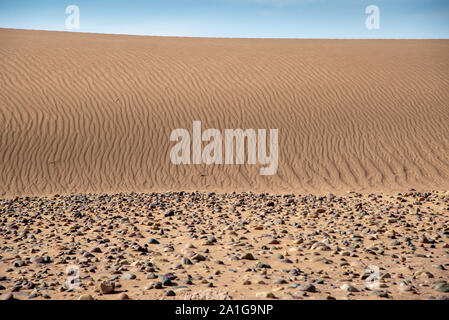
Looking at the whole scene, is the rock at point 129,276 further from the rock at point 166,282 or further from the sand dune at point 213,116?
the sand dune at point 213,116

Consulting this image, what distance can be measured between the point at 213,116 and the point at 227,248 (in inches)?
368

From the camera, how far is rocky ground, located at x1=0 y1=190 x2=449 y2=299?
167 inches

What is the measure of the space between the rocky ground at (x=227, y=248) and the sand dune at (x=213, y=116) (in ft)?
7.85

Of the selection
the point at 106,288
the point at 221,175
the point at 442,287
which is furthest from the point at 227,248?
the point at 221,175

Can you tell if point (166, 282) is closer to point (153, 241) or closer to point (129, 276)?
point (129, 276)

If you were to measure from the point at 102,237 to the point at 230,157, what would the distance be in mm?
6829

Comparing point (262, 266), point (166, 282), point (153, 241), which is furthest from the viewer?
point (153, 241)

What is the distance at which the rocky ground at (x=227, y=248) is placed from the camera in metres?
4.25

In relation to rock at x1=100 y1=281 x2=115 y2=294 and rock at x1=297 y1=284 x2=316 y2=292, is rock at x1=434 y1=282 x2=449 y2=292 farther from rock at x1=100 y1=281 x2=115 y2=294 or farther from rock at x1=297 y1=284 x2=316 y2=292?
rock at x1=100 y1=281 x2=115 y2=294

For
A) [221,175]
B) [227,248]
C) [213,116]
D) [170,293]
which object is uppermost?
[213,116]

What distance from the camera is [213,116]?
1480 cm

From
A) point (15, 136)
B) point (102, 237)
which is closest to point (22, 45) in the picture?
point (15, 136)

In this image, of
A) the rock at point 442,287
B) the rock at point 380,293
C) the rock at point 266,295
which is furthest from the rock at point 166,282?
the rock at point 442,287

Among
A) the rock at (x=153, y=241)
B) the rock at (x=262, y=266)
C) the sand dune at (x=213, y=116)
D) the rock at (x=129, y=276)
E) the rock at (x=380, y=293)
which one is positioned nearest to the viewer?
the rock at (x=380, y=293)
